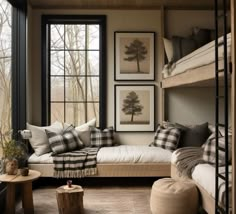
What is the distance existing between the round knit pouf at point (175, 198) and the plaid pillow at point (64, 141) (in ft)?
6.09

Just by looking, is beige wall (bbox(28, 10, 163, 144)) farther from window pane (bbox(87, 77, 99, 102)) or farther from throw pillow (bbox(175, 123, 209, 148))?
throw pillow (bbox(175, 123, 209, 148))

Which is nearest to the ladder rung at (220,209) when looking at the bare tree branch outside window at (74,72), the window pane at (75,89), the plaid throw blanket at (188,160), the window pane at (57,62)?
the plaid throw blanket at (188,160)

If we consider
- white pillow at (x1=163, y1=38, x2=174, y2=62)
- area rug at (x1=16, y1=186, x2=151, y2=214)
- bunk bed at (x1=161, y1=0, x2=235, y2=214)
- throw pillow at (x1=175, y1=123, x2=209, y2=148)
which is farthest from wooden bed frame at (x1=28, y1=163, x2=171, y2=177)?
white pillow at (x1=163, y1=38, x2=174, y2=62)

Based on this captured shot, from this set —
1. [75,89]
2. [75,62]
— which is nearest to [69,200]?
[75,89]

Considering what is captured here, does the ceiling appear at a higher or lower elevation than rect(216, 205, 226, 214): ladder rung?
higher

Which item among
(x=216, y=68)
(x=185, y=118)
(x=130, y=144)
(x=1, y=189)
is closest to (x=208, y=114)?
(x=185, y=118)

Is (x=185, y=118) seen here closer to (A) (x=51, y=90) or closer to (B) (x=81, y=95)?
(B) (x=81, y=95)

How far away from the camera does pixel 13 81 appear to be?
4.67 meters

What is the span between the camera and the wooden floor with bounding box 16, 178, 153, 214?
3916mm

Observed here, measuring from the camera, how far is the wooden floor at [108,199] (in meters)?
3.92

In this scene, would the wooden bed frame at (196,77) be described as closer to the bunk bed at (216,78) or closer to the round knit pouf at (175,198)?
the bunk bed at (216,78)

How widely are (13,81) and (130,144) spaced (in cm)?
217

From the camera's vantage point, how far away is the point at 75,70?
575 cm

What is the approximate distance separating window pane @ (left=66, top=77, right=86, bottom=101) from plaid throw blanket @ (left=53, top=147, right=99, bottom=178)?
4.01ft
